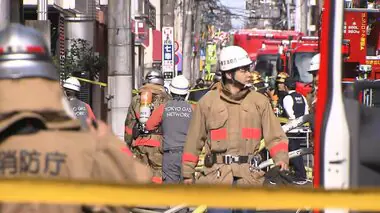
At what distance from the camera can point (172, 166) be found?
11.7 meters

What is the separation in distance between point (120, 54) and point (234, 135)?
8.62 meters

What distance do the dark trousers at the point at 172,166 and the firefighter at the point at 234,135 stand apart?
335cm

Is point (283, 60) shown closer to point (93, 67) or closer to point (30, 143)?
point (93, 67)

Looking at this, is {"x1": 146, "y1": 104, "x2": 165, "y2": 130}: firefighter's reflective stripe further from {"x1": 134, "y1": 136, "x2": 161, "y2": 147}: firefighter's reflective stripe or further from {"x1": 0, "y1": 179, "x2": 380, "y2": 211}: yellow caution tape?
{"x1": 0, "y1": 179, "x2": 380, "y2": 211}: yellow caution tape

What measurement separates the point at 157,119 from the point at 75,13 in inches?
568

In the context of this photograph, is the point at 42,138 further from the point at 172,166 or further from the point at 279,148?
the point at 172,166

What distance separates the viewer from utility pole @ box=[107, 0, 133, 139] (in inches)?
644

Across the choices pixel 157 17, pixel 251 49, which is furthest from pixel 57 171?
pixel 157 17

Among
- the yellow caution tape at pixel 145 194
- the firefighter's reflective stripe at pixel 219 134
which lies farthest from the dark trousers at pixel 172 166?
the yellow caution tape at pixel 145 194

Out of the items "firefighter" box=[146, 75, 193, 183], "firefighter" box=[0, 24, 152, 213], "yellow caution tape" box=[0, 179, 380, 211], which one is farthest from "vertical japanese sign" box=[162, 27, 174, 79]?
"yellow caution tape" box=[0, 179, 380, 211]

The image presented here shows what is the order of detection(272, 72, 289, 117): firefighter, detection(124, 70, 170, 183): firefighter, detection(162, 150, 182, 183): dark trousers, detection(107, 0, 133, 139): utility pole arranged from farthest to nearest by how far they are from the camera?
detection(107, 0, 133, 139): utility pole < detection(272, 72, 289, 117): firefighter < detection(124, 70, 170, 183): firefighter < detection(162, 150, 182, 183): dark trousers

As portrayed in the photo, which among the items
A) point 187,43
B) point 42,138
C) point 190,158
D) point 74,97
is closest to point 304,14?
point 187,43

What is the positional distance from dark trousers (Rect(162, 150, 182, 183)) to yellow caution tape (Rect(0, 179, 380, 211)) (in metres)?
8.15

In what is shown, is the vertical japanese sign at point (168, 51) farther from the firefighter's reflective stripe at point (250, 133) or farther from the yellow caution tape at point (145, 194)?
the yellow caution tape at point (145, 194)
